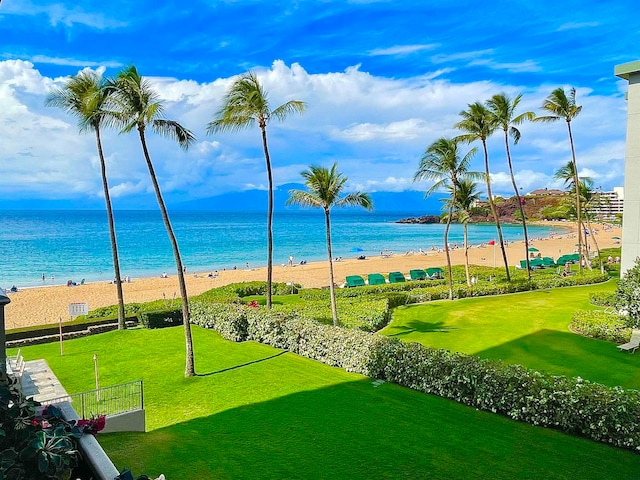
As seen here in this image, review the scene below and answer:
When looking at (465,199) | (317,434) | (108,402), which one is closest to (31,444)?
(317,434)

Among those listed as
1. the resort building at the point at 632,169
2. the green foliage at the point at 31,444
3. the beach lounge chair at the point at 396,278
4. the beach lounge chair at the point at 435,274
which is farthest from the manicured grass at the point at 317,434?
the beach lounge chair at the point at 435,274

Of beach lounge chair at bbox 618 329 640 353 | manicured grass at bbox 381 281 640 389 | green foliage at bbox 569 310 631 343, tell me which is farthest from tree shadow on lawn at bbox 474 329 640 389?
green foliage at bbox 569 310 631 343

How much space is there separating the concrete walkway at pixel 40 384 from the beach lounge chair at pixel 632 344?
17212 mm

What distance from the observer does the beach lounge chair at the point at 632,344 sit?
16.4 metres

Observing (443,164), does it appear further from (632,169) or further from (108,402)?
(108,402)

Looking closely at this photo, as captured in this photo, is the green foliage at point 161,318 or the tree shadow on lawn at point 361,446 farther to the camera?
the green foliage at point 161,318

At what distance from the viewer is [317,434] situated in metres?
10.4

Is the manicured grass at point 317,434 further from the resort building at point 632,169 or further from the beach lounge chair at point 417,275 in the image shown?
the beach lounge chair at point 417,275

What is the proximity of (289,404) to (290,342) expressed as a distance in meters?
5.36

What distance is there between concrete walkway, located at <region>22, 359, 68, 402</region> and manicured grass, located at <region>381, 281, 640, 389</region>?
12.4 metres

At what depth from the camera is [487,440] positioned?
10.2 m

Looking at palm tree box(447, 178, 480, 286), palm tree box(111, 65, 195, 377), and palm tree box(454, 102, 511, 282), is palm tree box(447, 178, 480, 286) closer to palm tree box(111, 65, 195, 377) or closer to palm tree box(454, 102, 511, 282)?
palm tree box(454, 102, 511, 282)

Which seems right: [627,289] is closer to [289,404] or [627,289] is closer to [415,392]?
[415,392]

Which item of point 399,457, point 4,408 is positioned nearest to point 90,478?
point 4,408
